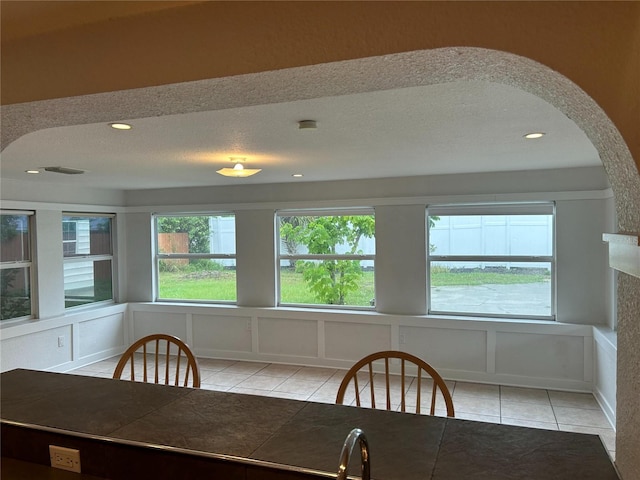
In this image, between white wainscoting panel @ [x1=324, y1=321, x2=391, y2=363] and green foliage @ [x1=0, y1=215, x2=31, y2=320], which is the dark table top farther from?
green foliage @ [x1=0, y1=215, x2=31, y2=320]

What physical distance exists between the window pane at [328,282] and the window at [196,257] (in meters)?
0.83

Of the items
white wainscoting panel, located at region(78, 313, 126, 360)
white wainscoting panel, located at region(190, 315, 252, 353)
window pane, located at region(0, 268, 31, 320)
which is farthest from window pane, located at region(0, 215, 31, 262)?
white wainscoting panel, located at region(190, 315, 252, 353)

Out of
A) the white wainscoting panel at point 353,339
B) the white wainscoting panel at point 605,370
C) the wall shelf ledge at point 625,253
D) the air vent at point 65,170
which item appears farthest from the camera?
the white wainscoting panel at point 353,339

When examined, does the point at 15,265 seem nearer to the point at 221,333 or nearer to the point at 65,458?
the point at 221,333

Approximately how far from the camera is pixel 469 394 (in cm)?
443

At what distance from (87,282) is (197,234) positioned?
1629 millimetres

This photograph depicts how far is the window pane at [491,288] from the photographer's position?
190 inches

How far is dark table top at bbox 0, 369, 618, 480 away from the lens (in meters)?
1.21

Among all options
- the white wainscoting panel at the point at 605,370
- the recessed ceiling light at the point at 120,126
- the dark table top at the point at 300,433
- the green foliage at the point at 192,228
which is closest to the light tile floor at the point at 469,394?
the white wainscoting panel at the point at 605,370

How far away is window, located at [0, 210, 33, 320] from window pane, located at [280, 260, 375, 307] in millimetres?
3068

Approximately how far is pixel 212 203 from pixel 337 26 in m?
5.21

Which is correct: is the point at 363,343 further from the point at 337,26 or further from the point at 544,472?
the point at 337,26

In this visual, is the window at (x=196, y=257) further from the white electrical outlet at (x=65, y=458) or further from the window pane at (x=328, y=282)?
the white electrical outlet at (x=65, y=458)

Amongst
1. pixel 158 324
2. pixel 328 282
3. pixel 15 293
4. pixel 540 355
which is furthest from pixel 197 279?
pixel 540 355
